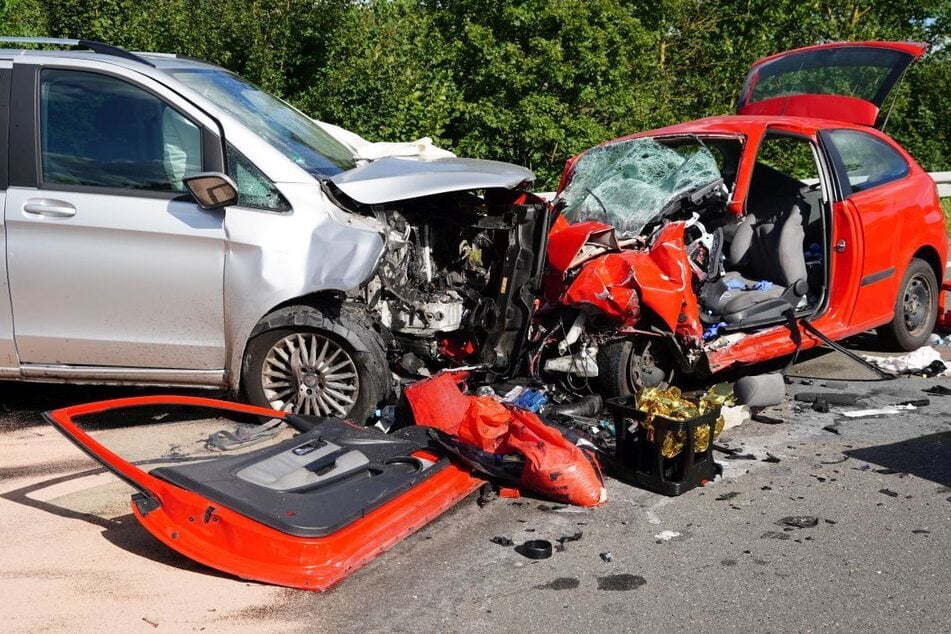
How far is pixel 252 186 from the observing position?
5.80m

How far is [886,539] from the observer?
4.59 metres

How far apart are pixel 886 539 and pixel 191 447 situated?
11.9 ft

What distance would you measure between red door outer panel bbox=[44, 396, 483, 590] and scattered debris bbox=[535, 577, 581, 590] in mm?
702

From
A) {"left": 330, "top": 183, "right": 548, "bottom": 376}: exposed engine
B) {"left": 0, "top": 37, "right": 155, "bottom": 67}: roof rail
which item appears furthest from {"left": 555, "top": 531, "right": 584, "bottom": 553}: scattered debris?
{"left": 0, "top": 37, "right": 155, "bottom": 67}: roof rail

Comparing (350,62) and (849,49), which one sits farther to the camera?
(350,62)

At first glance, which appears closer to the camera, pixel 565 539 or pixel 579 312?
pixel 565 539

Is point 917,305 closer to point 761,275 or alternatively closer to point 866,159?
point 866,159

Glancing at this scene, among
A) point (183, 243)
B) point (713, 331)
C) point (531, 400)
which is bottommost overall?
point (531, 400)

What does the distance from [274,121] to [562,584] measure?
11.8 ft

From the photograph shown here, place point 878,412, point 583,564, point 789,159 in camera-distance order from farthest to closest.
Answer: point 789,159 < point 878,412 < point 583,564

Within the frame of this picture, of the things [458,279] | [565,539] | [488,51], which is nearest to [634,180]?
[458,279]

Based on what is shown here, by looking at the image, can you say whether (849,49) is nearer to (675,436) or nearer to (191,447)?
(675,436)

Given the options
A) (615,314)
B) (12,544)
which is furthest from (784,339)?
(12,544)

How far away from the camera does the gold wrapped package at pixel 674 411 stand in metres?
5.10
